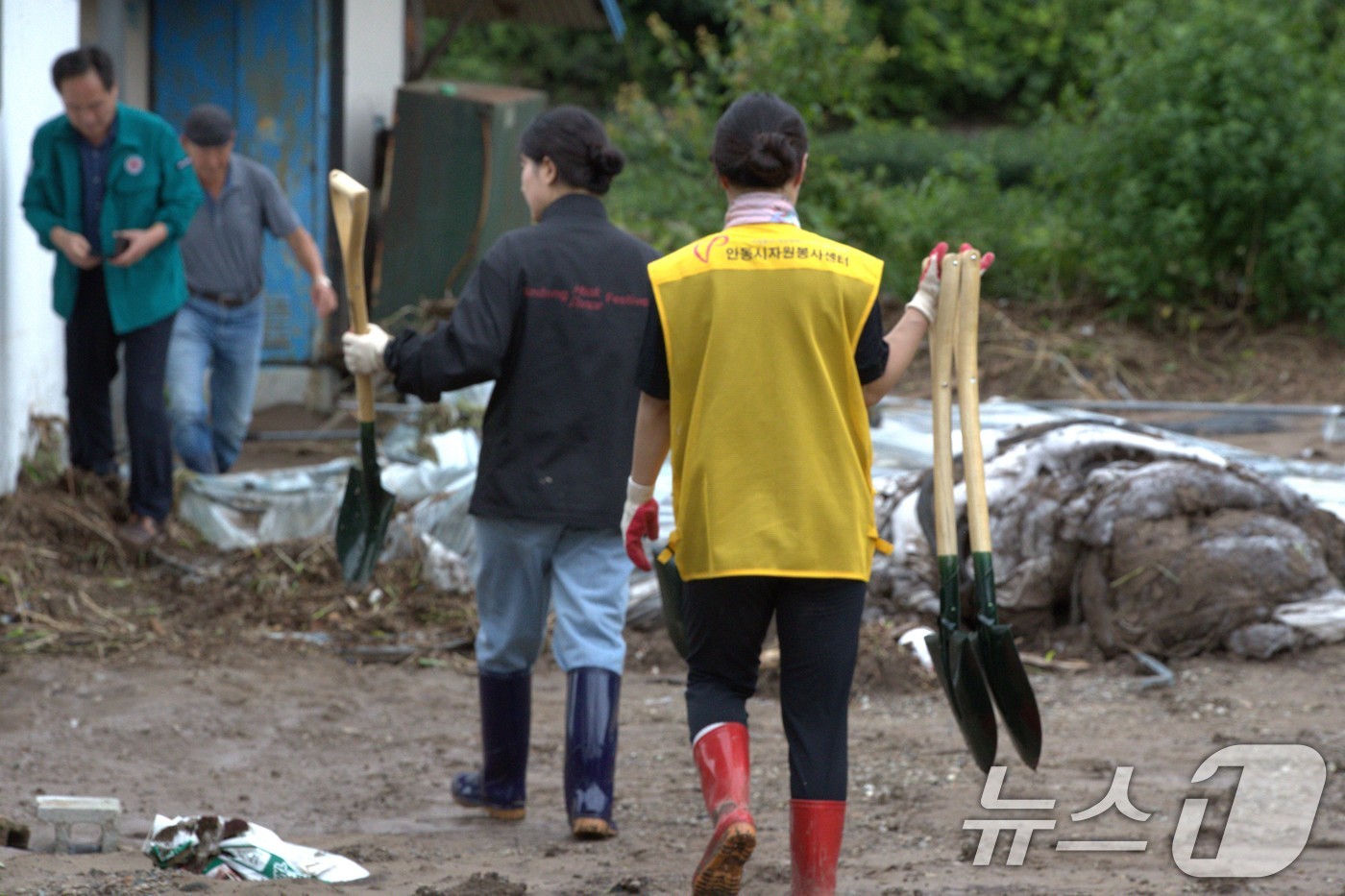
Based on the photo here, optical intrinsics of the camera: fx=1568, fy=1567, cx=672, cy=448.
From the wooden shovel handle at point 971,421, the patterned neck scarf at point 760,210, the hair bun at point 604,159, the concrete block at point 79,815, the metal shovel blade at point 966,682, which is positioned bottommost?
the concrete block at point 79,815

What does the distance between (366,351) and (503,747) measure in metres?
1.02

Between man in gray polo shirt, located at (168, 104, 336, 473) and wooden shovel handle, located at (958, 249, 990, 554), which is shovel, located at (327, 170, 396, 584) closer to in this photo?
Result: wooden shovel handle, located at (958, 249, 990, 554)

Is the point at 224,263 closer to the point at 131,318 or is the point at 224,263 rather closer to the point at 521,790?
the point at 131,318

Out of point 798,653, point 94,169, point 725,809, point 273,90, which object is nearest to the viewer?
point 725,809

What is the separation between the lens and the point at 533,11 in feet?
39.8

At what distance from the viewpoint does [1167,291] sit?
10539mm

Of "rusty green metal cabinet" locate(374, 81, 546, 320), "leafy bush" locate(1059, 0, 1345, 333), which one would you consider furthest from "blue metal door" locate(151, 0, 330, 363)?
"leafy bush" locate(1059, 0, 1345, 333)

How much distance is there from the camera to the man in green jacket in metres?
5.71

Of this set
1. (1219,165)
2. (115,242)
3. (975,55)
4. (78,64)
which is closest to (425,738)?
(115,242)

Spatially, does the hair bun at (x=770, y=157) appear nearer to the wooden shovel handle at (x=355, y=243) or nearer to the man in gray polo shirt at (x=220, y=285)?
the wooden shovel handle at (x=355, y=243)

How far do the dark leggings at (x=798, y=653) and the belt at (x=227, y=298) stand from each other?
419 cm

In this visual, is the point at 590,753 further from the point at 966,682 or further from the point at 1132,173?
the point at 1132,173

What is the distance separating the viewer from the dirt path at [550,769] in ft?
10.8

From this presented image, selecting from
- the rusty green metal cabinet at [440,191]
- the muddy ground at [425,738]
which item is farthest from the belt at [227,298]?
the rusty green metal cabinet at [440,191]
